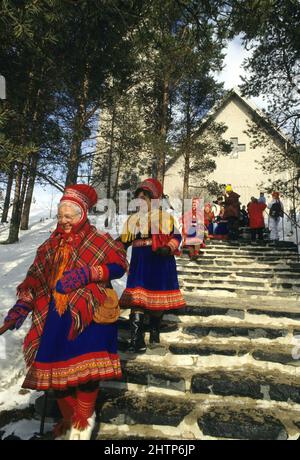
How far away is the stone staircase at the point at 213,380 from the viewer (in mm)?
2779

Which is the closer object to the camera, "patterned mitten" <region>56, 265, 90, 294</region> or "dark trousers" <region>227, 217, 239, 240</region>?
"patterned mitten" <region>56, 265, 90, 294</region>

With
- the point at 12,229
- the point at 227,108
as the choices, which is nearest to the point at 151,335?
the point at 12,229

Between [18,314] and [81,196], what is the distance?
100 cm

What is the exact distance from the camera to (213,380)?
3242 millimetres

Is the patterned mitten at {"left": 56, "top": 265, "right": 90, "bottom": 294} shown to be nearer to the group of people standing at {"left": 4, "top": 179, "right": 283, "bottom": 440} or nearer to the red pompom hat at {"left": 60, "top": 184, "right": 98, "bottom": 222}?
the group of people standing at {"left": 4, "top": 179, "right": 283, "bottom": 440}

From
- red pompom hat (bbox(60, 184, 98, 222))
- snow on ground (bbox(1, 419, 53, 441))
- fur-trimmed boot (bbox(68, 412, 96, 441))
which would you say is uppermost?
red pompom hat (bbox(60, 184, 98, 222))

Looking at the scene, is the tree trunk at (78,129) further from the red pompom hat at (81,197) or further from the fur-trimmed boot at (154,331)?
the red pompom hat at (81,197)

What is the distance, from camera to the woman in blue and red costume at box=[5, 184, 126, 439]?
97.9 inches

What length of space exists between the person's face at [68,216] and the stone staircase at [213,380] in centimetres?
157

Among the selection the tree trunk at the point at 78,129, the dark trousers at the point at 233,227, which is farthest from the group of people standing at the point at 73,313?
the dark trousers at the point at 233,227

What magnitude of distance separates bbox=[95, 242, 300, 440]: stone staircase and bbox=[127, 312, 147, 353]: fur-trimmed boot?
86 mm

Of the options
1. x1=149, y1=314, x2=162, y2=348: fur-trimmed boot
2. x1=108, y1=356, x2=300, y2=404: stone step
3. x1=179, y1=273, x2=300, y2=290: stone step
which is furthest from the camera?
x1=179, y1=273, x2=300, y2=290: stone step

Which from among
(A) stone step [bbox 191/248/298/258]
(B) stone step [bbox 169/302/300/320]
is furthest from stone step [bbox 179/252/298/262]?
(B) stone step [bbox 169/302/300/320]
